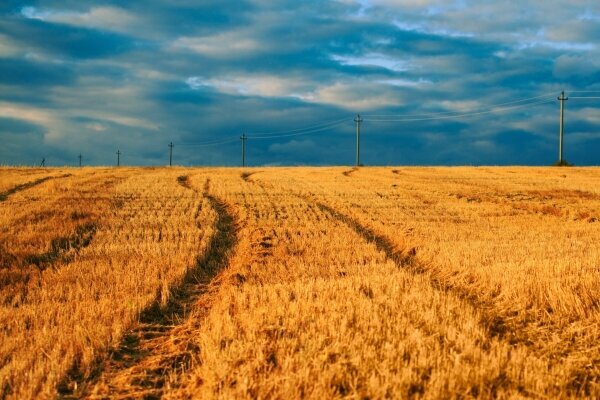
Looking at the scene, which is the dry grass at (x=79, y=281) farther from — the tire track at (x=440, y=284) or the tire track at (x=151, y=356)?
the tire track at (x=440, y=284)

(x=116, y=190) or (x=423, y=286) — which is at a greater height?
(x=116, y=190)

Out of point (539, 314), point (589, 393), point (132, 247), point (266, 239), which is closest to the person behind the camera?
point (589, 393)

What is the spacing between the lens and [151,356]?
6723 mm

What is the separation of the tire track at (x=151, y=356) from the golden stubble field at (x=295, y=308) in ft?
0.08

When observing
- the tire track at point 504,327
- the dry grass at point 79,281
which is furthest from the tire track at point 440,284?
the dry grass at point 79,281

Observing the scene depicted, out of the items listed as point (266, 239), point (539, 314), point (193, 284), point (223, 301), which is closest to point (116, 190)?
point (266, 239)

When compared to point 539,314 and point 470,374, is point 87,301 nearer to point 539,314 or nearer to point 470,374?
point 470,374

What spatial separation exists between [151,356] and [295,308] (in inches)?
78.4

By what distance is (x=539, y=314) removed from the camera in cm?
816

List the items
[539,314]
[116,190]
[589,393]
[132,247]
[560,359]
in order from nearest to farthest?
[589,393] → [560,359] → [539,314] → [132,247] → [116,190]

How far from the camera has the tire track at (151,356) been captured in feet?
18.8

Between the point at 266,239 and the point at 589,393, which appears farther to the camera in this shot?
the point at 266,239

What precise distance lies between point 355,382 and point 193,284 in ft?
19.6

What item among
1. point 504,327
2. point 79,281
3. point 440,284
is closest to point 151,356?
point 79,281
